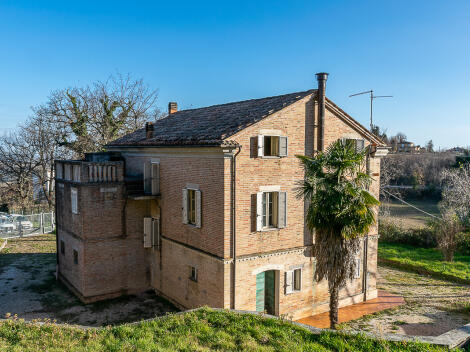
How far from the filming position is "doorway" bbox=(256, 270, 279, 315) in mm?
14242

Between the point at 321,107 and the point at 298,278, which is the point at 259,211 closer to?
the point at 298,278

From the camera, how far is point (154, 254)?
17359mm

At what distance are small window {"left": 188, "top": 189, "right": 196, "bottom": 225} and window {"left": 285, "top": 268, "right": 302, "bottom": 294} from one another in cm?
438

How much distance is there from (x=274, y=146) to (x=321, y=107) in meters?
2.64

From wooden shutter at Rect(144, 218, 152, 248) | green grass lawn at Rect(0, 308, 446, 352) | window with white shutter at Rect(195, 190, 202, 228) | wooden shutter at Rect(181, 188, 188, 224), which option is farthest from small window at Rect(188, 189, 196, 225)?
green grass lawn at Rect(0, 308, 446, 352)

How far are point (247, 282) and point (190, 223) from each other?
340 cm

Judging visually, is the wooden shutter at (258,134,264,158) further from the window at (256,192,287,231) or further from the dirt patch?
the dirt patch

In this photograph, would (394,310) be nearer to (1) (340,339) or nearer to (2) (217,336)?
(1) (340,339)

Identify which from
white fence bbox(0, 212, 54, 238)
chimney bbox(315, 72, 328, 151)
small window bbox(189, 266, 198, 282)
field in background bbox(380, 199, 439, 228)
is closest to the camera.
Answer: chimney bbox(315, 72, 328, 151)

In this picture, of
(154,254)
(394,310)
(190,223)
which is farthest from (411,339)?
(154,254)

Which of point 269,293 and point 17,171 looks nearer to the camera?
point 269,293

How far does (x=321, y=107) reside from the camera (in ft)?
48.5

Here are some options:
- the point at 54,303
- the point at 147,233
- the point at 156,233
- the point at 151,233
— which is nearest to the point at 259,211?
the point at 156,233

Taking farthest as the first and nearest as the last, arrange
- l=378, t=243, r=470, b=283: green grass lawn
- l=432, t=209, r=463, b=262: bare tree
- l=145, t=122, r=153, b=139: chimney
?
1. l=432, t=209, r=463, b=262: bare tree
2. l=378, t=243, r=470, b=283: green grass lawn
3. l=145, t=122, r=153, b=139: chimney
